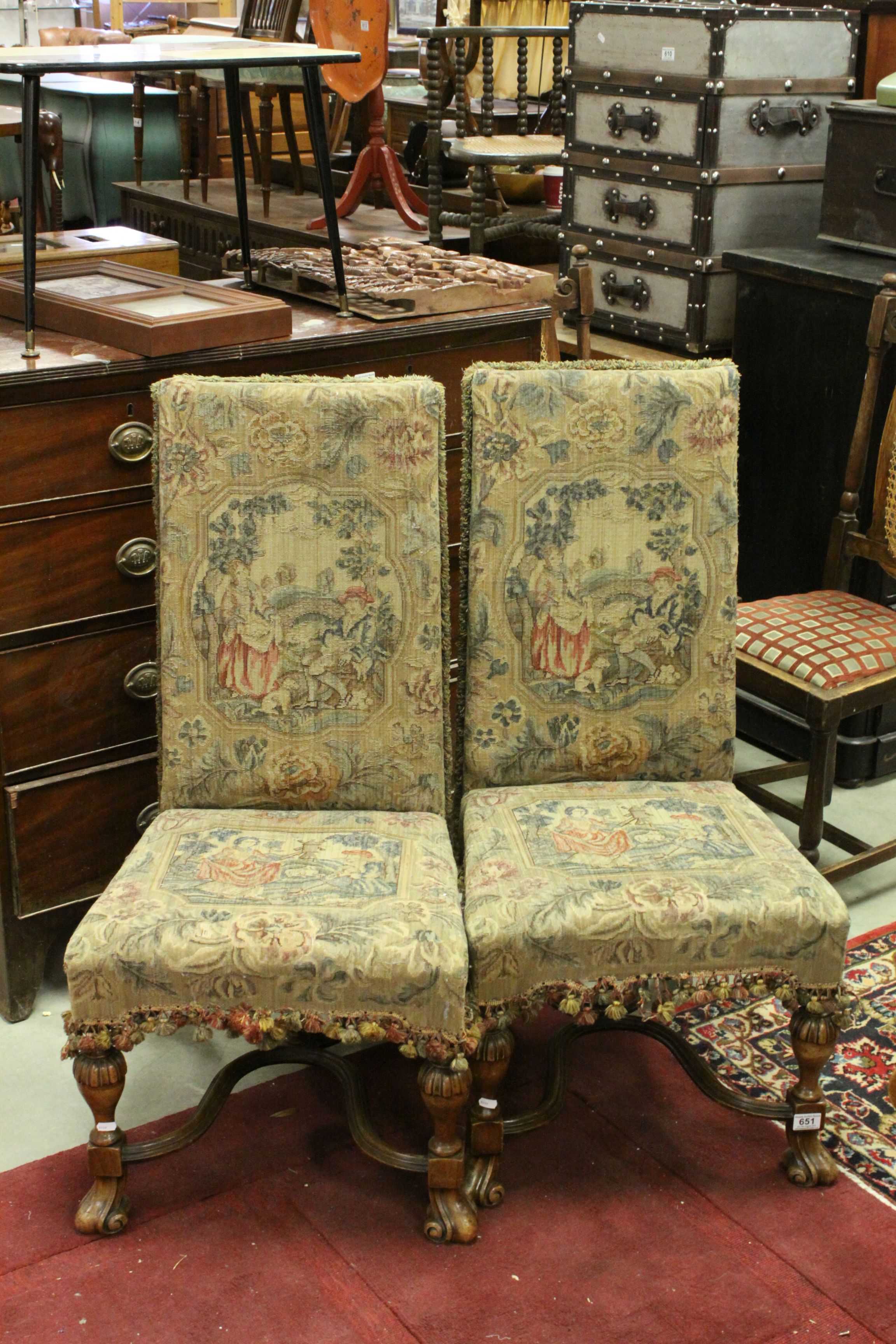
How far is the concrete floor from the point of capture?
2342 millimetres

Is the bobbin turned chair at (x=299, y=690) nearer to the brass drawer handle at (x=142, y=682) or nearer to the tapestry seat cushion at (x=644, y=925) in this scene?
the tapestry seat cushion at (x=644, y=925)

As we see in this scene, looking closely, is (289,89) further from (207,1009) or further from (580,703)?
(207,1009)

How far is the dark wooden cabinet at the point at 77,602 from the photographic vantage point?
7.75 ft

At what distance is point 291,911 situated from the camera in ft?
6.57

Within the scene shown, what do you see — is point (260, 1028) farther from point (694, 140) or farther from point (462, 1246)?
point (694, 140)

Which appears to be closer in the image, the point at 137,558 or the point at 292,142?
the point at 137,558

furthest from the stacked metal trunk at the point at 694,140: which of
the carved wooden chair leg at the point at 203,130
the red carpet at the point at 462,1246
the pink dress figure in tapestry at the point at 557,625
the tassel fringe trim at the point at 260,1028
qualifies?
the tassel fringe trim at the point at 260,1028

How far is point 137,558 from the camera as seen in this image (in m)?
2.51

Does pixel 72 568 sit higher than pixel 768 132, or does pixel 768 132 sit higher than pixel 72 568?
pixel 768 132

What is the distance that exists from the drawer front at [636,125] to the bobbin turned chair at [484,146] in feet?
2.25

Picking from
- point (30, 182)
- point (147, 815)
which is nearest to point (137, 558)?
point (147, 815)

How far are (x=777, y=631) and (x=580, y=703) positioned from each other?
74 centimetres

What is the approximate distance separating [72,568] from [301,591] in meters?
0.45

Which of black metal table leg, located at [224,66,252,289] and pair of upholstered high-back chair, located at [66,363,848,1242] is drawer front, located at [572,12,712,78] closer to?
black metal table leg, located at [224,66,252,289]
